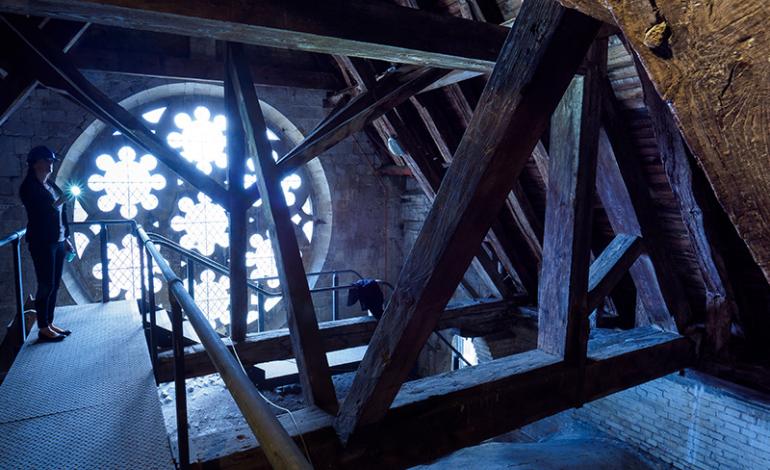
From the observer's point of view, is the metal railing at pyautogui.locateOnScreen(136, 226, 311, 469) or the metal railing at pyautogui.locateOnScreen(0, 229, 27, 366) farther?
the metal railing at pyautogui.locateOnScreen(0, 229, 27, 366)

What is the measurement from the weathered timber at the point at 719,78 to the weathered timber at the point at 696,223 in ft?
7.48

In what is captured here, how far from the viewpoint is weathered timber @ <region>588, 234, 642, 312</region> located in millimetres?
2738

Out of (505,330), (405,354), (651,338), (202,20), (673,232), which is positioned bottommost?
(505,330)

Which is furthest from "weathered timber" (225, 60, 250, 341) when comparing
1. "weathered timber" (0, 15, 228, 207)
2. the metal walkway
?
the metal walkway

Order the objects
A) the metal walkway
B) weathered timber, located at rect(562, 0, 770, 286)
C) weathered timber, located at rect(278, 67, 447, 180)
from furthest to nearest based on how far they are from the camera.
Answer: weathered timber, located at rect(278, 67, 447, 180) < the metal walkway < weathered timber, located at rect(562, 0, 770, 286)

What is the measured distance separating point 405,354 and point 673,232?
278 centimetres

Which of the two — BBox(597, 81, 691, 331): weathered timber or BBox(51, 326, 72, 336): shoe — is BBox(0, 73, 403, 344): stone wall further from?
BBox(597, 81, 691, 331): weathered timber

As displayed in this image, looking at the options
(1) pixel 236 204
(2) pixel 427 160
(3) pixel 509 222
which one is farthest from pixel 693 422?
(1) pixel 236 204

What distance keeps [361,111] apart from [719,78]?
2.76 metres

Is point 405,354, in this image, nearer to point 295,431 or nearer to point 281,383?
point 295,431

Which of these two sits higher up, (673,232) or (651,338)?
(673,232)

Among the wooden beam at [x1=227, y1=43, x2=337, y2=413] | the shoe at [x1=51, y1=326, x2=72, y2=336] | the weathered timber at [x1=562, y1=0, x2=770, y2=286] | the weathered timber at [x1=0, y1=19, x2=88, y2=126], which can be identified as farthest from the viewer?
the shoe at [x1=51, y1=326, x2=72, y2=336]

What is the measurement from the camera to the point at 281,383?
228 inches

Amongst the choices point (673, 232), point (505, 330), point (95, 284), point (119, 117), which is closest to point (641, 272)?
point (673, 232)
